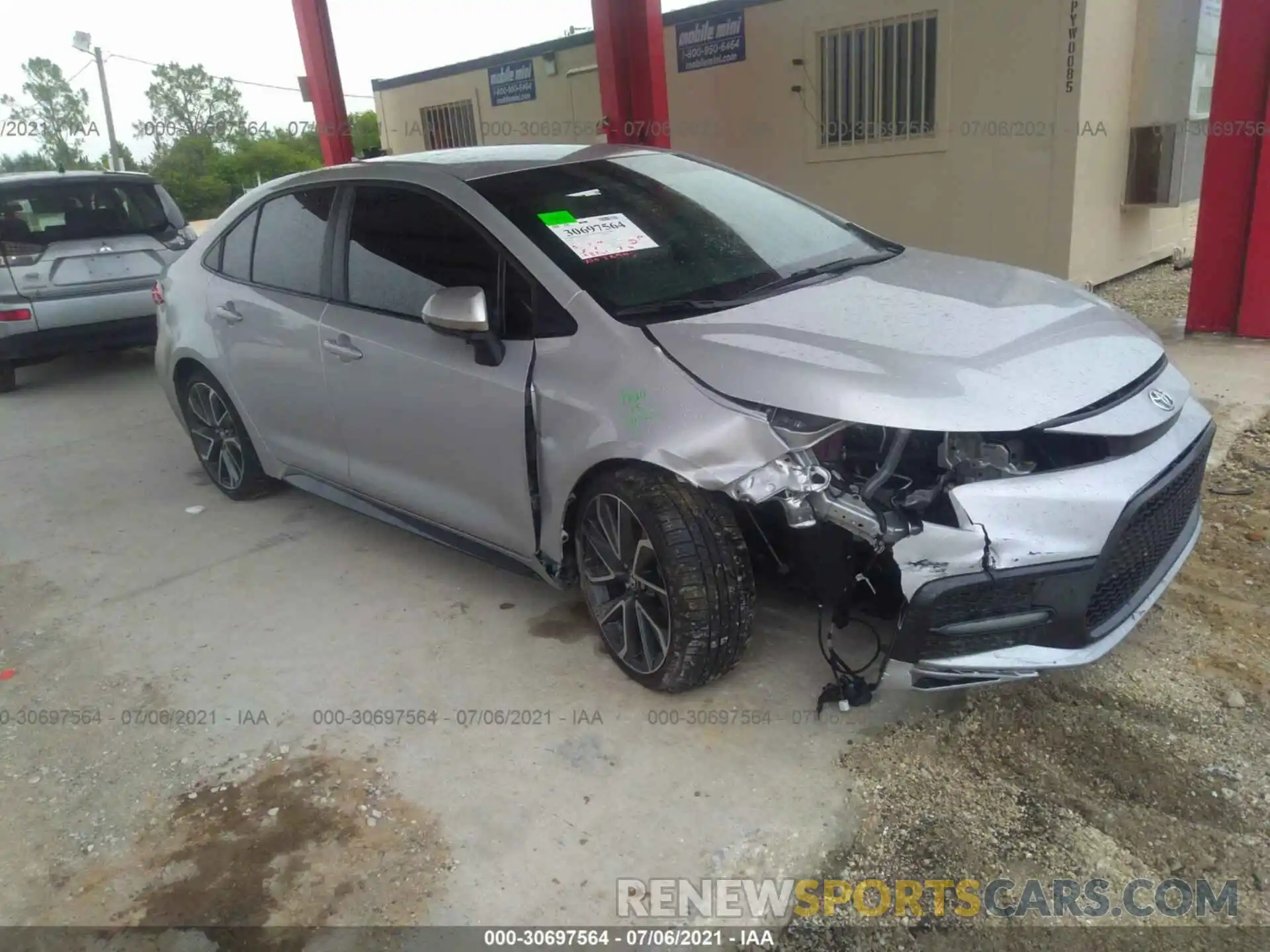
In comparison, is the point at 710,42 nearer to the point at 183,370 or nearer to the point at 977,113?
the point at 977,113

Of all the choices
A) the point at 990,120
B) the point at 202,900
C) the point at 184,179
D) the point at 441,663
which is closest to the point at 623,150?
the point at 441,663

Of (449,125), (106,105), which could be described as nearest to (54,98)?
(106,105)

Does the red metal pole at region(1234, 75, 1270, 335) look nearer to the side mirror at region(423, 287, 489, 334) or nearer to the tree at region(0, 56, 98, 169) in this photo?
the side mirror at region(423, 287, 489, 334)

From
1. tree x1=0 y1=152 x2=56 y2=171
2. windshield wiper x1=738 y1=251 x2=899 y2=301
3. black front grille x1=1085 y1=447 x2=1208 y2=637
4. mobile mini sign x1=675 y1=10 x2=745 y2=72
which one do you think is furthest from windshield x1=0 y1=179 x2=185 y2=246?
tree x1=0 y1=152 x2=56 y2=171

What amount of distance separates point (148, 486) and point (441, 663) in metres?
2.92

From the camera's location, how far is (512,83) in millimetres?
12344

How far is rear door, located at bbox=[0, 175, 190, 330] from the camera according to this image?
699cm

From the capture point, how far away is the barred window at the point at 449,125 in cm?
1334

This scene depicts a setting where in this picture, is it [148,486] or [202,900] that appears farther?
[148,486]

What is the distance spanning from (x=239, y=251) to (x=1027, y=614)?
12.1 feet

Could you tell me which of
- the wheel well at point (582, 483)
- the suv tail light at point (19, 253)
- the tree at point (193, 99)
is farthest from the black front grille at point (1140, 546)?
the tree at point (193, 99)

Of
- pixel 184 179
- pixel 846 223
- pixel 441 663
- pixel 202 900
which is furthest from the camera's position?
pixel 184 179

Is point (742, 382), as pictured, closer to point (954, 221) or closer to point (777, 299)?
point (777, 299)

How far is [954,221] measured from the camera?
8.59m
